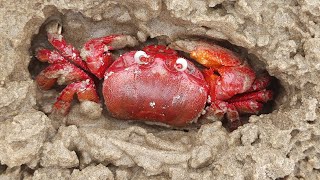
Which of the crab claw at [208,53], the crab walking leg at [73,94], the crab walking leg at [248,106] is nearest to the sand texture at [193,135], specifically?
the crab claw at [208,53]

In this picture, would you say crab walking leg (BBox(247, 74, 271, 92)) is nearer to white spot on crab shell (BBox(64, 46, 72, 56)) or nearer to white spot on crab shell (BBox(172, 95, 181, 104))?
white spot on crab shell (BBox(172, 95, 181, 104))

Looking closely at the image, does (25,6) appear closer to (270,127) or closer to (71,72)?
(71,72)

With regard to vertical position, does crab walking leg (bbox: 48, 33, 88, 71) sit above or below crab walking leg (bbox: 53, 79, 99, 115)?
above

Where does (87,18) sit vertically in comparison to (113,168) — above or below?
above

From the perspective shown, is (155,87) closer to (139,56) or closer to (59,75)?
(139,56)

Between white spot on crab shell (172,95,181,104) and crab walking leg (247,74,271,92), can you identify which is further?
crab walking leg (247,74,271,92)

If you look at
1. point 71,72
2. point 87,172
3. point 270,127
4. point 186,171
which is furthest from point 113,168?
point 270,127

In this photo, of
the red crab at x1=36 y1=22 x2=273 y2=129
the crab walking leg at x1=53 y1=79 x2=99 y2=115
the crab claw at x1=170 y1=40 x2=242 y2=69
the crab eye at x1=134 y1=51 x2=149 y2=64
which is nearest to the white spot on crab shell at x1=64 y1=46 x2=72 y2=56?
the red crab at x1=36 y1=22 x2=273 y2=129

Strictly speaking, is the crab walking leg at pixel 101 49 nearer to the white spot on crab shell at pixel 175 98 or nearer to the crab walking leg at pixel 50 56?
the crab walking leg at pixel 50 56
